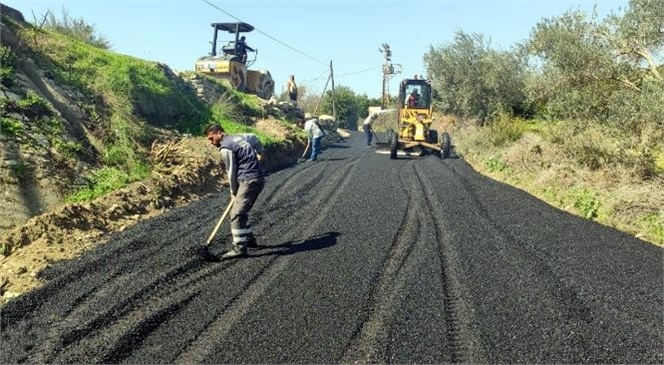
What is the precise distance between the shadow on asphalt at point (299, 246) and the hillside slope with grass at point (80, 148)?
248cm

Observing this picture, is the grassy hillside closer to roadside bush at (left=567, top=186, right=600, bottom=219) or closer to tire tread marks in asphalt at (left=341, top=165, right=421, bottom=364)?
tire tread marks in asphalt at (left=341, top=165, right=421, bottom=364)

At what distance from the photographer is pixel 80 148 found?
33.4ft

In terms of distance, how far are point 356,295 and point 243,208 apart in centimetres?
241

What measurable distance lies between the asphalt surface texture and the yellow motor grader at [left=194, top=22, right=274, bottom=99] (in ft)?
53.4

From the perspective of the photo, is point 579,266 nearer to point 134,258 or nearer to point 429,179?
point 134,258

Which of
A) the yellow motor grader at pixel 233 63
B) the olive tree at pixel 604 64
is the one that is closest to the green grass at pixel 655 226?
the olive tree at pixel 604 64

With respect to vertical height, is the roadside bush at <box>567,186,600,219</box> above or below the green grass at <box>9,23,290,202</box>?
below

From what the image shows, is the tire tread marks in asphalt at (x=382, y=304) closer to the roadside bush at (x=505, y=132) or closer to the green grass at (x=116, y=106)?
the green grass at (x=116, y=106)

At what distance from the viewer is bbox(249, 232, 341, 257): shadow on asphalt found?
7.41 m

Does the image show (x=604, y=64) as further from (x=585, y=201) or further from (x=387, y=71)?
(x=387, y=71)

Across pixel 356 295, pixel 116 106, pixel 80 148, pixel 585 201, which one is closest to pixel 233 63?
pixel 116 106

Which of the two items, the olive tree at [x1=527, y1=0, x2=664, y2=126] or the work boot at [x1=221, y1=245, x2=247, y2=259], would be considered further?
the olive tree at [x1=527, y1=0, x2=664, y2=126]

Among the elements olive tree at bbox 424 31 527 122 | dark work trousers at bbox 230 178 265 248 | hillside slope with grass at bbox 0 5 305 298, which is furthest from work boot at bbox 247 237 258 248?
olive tree at bbox 424 31 527 122

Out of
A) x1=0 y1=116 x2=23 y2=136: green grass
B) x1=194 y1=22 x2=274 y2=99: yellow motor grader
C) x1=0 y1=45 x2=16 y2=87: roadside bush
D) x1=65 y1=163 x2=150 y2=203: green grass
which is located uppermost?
x1=194 y1=22 x2=274 y2=99: yellow motor grader
